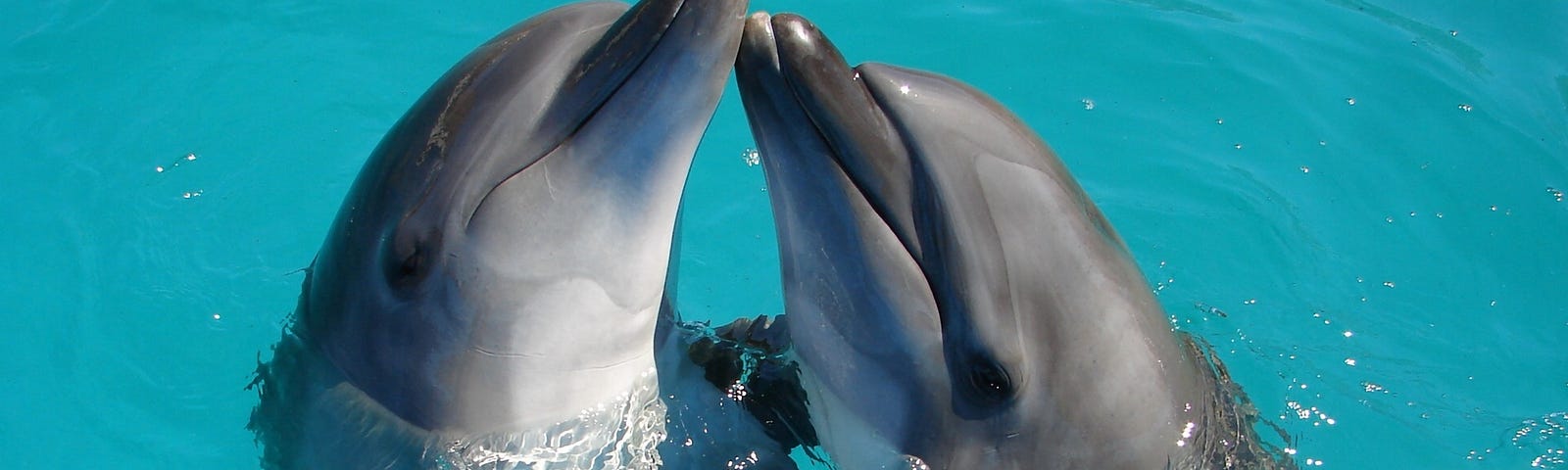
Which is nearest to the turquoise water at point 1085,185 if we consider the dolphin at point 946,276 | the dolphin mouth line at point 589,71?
the dolphin at point 946,276

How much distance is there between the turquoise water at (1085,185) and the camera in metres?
6.85

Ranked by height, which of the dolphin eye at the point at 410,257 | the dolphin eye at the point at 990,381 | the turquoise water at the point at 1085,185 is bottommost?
the dolphin eye at the point at 410,257

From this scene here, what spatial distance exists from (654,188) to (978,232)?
902 mm

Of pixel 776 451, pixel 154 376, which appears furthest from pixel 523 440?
pixel 154 376

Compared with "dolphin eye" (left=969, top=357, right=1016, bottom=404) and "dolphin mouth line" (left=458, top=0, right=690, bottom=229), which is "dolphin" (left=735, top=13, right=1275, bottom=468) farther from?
"dolphin mouth line" (left=458, top=0, right=690, bottom=229)

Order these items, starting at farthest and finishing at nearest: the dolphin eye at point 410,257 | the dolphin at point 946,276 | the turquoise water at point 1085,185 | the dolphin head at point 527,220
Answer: the turquoise water at point 1085,185 → the dolphin eye at point 410,257 → the dolphin head at point 527,220 → the dolphin at point 946,276

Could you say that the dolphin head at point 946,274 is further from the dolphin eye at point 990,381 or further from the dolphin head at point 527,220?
the dolphin head at point 527,220

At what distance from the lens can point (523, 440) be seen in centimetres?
423

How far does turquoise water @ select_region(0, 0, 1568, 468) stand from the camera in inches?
270

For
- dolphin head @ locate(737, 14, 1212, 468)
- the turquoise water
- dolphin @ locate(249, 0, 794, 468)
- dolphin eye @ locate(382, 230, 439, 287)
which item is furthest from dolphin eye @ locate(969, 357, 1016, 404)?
the turquoise water

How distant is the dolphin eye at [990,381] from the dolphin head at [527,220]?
98cm

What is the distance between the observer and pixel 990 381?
3.60m

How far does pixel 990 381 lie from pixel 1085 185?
485cm

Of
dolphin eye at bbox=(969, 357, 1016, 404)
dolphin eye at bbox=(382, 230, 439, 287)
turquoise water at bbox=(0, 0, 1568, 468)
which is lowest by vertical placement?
dolphin eye at bbox=(382, 230, 439, 287)
